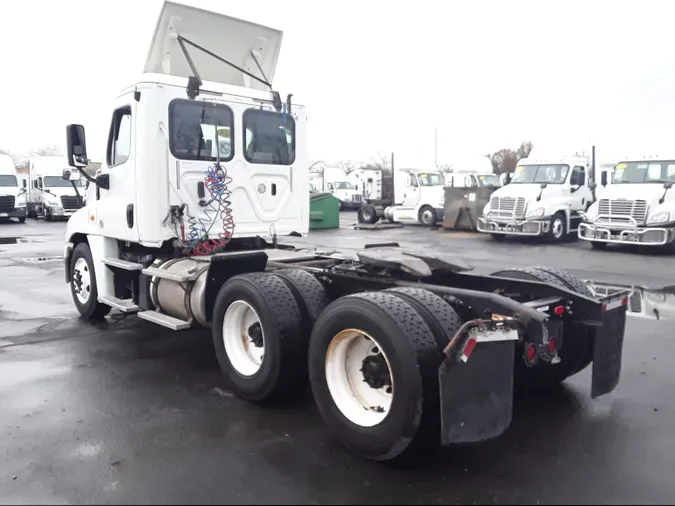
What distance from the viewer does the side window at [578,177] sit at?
20.3 metres

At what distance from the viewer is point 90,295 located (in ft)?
25.0

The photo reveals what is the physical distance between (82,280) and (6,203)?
23.8 meters

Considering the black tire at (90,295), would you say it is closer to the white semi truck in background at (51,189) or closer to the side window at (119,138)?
the side window at (119,138)

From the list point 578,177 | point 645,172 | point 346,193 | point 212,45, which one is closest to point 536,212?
point 578,177

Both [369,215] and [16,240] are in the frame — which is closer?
[16,240]

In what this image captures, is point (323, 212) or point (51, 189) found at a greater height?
point (51, 189)

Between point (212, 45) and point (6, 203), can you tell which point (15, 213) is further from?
point (212, 45)

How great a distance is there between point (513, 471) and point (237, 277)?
8.52 ft

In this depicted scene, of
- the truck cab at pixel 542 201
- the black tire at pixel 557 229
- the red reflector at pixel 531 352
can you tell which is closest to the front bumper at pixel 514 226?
the truck cab at pixel 542 201

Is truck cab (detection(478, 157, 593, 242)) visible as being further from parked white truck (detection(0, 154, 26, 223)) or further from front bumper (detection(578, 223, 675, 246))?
parked white truck (detection(0, 154, 26, 223))

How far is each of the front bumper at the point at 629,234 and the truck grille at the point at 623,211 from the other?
0.19 meters

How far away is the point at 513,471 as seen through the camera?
370 cm

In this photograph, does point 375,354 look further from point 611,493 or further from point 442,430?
point 611,493

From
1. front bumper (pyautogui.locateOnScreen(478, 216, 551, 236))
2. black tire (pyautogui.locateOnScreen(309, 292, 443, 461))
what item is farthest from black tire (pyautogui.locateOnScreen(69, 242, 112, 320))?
front bumper (pyautogui.locateOnScreen(478, 216, 551, 236))
